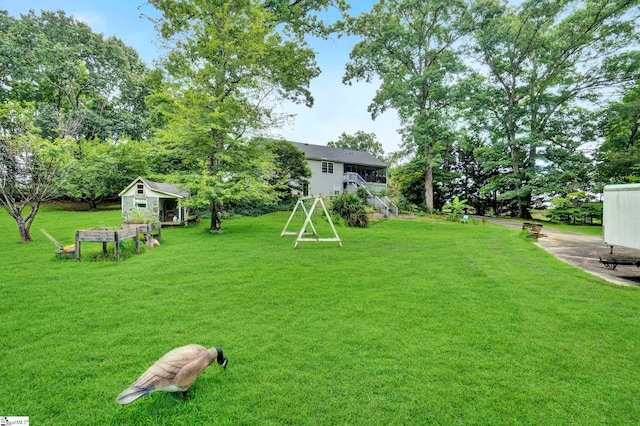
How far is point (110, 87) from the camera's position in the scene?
29453 mm

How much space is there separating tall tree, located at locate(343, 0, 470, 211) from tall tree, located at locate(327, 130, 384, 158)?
3026 cm

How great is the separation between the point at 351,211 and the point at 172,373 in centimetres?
1539

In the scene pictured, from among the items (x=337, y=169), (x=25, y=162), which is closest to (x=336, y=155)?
(x=337, y=169)

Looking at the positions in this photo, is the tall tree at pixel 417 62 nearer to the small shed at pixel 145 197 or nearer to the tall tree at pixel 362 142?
the small shed at pixel 145 197

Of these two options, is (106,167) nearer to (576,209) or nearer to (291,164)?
(291,164)

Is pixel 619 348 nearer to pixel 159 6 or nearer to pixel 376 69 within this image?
pixel 159 6

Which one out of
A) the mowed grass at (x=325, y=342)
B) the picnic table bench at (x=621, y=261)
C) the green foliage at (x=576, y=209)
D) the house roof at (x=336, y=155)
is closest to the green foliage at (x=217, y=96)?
the mowed grass at (x=325, y=342)

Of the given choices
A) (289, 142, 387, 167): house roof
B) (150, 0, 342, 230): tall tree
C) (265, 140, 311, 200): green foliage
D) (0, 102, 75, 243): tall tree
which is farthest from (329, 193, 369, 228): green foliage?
(0, 102, 75, 243): tall tree

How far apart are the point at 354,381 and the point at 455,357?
4.33 feet

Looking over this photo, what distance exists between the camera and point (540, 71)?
2359 cm

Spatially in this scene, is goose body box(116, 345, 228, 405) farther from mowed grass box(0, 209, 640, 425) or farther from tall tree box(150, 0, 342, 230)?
tall tree box(150, 0, 342, 230)

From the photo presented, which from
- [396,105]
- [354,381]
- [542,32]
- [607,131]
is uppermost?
[542,32]

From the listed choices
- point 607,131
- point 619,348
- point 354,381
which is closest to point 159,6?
point 354,381

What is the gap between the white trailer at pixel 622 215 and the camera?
6.57 metres
